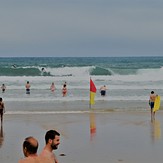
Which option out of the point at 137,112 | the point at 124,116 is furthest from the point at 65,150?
the point at 137,112

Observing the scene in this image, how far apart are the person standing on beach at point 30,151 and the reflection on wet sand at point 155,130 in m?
10.0

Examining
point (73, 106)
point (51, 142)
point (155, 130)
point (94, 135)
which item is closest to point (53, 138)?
point (51, 142)

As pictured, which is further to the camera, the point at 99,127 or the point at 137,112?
the point at 137,112

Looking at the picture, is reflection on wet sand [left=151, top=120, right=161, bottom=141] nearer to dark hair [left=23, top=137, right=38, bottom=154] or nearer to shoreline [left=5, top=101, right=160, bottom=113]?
shoreline [left=5, top=101, right=160, bottom=113]

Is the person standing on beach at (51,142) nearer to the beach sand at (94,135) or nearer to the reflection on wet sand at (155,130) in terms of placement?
the beach sand at (94,135)

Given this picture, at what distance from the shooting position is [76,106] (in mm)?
26281

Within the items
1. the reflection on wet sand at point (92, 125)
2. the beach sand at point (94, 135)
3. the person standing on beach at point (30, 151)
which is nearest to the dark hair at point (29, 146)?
the person standing on beach at point (30, 151)

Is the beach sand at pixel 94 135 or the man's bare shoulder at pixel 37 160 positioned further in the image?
the beach sand at pixel 94 135

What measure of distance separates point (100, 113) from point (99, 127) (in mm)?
5057

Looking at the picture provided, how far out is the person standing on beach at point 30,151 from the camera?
17.9 ft

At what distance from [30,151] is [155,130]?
12146 mm

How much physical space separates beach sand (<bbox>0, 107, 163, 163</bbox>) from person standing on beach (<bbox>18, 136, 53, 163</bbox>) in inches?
258

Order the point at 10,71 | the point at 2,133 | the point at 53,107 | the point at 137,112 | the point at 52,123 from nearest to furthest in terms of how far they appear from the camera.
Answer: the point at 2,133 → the point at 52,123 → the point at 137,112 → the point at 53,107 → the point at 10,71

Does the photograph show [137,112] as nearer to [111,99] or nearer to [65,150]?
[111,99]
